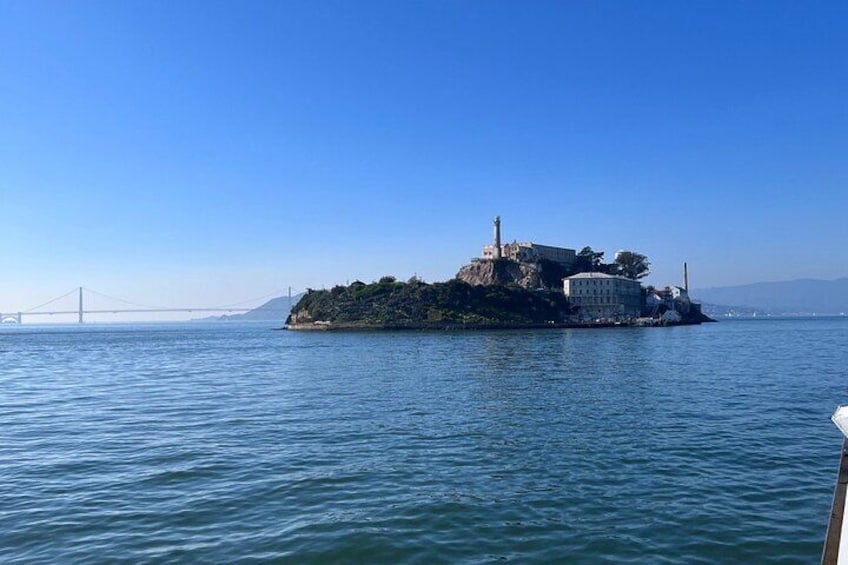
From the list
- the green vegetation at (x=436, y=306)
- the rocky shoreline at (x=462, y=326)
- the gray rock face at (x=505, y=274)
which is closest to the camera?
the rocky shoreline at (x=462, y=326)

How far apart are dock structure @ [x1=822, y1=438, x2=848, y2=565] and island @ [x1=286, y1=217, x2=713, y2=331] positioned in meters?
129

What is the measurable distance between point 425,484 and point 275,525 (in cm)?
358

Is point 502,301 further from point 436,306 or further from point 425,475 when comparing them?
point 425,475

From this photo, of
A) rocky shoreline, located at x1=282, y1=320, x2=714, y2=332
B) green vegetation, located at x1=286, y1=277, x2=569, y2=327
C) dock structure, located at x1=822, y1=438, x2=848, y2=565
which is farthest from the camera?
green vegetation, located at x1=286, y1=277, x2=569, y2=327

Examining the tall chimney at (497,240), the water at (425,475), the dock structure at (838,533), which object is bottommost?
the water at (425,475)

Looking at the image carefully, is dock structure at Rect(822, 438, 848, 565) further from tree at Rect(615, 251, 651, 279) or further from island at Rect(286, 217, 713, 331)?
tree at Rect(615, 251, 651, 279)

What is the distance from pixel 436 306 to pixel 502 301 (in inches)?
697

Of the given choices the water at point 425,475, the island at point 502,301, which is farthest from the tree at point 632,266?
the water at point 425,475

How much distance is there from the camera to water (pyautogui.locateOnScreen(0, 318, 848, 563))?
9734 millimetres

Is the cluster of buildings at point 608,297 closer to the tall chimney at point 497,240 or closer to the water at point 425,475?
the tall chimney at point 497,240

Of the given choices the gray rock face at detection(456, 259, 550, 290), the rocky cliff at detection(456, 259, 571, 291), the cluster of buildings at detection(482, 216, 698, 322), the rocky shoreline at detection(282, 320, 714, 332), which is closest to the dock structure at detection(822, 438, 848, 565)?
the rocky shoreline at detection(282, 320, 714, 332)

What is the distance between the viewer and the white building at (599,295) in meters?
165

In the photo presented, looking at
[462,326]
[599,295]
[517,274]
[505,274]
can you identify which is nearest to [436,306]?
[462,326]

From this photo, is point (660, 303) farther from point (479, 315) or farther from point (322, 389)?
point (322, 389)
